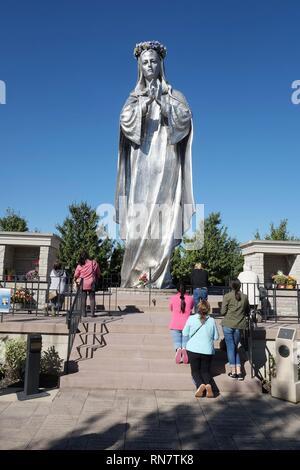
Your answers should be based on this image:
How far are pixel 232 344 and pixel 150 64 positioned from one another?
1347cm

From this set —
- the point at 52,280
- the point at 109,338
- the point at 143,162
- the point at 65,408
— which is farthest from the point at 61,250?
the point at 65,408

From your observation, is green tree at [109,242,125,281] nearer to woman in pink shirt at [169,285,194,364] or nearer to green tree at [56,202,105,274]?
green tree at [56,202,105,274]

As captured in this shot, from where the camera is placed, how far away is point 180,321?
786 cm

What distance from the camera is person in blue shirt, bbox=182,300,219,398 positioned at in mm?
6719

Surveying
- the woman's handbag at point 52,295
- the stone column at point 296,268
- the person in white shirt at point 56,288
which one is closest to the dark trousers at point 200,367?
the person in white shirt at point 56,288

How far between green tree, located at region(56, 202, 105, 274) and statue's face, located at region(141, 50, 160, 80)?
20886 mm

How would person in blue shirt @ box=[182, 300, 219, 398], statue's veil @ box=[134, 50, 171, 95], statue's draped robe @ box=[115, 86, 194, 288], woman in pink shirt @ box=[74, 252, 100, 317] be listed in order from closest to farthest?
person in blue shirt @ box=[182, 300, 219, 398]
woman in pink shirt @ box=[74, 252, 100, 317]
statue's draped robe @ box=[115, 86, 194, 288]
statue's veil @ box=[134, 50, 171, 95]

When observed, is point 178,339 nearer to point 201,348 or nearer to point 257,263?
point 201,348

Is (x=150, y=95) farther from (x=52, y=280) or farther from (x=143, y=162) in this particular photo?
(x=52, y=280)

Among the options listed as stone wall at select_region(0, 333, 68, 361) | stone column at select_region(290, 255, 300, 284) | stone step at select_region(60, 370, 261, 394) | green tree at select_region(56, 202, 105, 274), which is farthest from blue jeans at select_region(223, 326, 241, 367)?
green tree at select_region(56, 202, 105, 274)

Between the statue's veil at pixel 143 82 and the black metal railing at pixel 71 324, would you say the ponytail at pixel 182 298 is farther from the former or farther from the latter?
the statue's veil at pixel 143 82

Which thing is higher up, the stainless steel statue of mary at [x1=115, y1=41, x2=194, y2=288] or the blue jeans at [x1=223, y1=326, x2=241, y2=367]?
the stainless steel statue of mary at [x1=115, y1=41, x2=194, y2=288]

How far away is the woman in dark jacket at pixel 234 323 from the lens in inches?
292

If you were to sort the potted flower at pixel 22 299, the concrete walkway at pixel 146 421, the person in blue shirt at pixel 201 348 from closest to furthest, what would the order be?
1. the concrete walkway at pixel 146 421
2. the person in blue shirt at pixel 201 348
3. the potted flower at pixel 22 299
